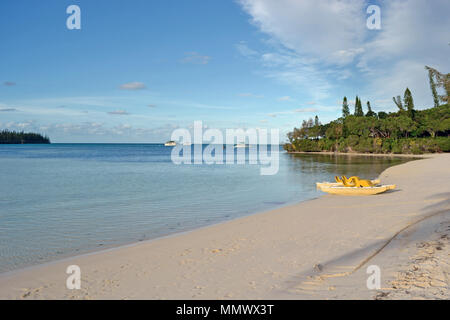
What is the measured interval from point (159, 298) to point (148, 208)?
10774 mm

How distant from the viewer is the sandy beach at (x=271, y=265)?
5301 millimetres

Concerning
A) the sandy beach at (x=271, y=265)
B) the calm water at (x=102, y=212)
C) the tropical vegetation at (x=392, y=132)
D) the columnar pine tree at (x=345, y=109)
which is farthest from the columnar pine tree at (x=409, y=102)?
the sandy beach at (x=271, y=265)

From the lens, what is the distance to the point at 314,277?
5816mm

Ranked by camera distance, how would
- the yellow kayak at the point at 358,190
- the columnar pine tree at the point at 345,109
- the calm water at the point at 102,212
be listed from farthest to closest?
the columnar pine tree at the point at 345,109 < the yellow kayak at the point at 358,190 < the calm water at the point at 102,212

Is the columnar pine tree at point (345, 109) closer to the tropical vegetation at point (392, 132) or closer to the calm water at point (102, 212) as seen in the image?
the tropical vegetation at point (392, 132)

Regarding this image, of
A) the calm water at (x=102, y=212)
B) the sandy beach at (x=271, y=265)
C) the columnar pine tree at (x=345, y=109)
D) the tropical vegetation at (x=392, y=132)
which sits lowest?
the calm water at (x=102, y=212)

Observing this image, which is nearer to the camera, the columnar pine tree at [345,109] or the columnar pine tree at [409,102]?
the columnar pine tree at [409,102]

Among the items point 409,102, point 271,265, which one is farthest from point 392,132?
point 271,265

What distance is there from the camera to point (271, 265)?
6629 millimetres

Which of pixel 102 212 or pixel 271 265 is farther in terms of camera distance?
pixel 102 212

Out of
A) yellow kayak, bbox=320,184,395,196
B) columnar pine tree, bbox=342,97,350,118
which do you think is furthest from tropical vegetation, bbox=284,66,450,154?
yellow kayak, bbox=320,184,395,196

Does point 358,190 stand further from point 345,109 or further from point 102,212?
point 345,109
